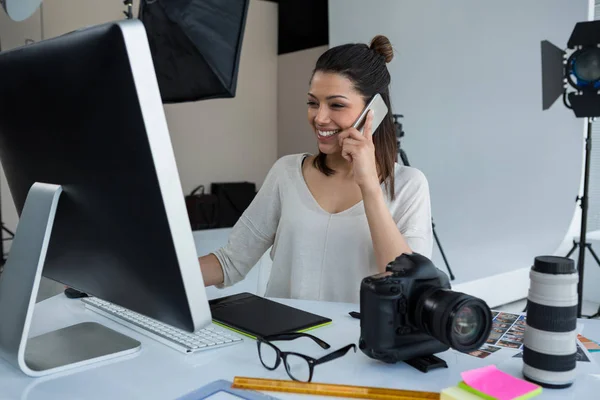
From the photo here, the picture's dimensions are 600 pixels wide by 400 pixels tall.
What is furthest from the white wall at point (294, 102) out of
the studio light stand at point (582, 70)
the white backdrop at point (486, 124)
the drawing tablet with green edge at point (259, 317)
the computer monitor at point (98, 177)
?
the computer monitor at point (98, 177)

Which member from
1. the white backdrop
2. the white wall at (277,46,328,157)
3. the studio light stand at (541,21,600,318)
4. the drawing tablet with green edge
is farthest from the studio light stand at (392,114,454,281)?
the drawing tablet with green edge

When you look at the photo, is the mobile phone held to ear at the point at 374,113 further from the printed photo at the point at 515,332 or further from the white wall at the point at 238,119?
the white wall at the point at 238,119

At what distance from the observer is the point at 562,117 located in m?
3.16

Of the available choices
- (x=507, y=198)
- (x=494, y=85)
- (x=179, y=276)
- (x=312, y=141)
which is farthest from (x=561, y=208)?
(x=179, y=276)

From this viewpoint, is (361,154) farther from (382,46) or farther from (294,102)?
(294,102)

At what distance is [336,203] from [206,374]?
2.47 feet

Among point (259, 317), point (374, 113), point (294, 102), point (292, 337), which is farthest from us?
point (294, 102)

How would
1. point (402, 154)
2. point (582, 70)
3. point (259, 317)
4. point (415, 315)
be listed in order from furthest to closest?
1. point (402, 154)
2. point (582, 70)
3. point (259, 317)
4. point (415, 315)

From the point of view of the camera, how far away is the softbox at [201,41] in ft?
4.74

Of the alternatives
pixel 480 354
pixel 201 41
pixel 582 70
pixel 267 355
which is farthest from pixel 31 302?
pixel 582 70

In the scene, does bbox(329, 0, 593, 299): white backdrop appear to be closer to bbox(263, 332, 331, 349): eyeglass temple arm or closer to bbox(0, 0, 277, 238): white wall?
bbox(0, 0, 277, 238): white wall

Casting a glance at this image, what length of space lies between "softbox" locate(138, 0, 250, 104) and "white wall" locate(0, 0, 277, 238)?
3.34 metres

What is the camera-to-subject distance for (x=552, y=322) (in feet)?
2.23

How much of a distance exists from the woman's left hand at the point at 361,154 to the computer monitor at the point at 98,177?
69cm
